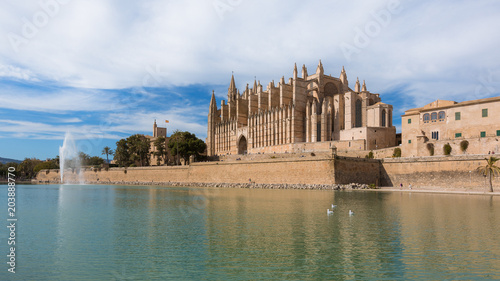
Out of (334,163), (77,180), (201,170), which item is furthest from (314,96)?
(77,180)

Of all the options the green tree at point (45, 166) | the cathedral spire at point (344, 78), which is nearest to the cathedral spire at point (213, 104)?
the cathedral spire at point (344, 78)

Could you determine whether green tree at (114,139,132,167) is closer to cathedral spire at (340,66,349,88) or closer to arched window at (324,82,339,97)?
arched window at (324,82,339,97)

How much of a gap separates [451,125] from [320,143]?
17207 millimetres

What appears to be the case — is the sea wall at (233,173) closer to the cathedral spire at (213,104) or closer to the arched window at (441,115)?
the arched window at (441,115)

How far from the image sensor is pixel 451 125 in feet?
123

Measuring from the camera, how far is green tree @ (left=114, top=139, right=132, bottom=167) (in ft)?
240

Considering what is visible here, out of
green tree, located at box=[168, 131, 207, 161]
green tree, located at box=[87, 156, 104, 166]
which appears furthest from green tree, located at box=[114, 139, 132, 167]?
green tree, located at box=[168, 131, 207, 161]

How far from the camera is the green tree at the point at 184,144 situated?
216 ft

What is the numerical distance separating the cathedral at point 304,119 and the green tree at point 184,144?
28.7ft

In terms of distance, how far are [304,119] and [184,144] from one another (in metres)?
21.0

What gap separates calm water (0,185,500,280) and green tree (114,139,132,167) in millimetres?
56508

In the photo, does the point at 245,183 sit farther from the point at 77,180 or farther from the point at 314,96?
the point at 77,180

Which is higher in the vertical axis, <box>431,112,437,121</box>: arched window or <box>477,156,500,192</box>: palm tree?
<box>431,112,437,121</box>: arched window

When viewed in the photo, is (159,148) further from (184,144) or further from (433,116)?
(433,116)
